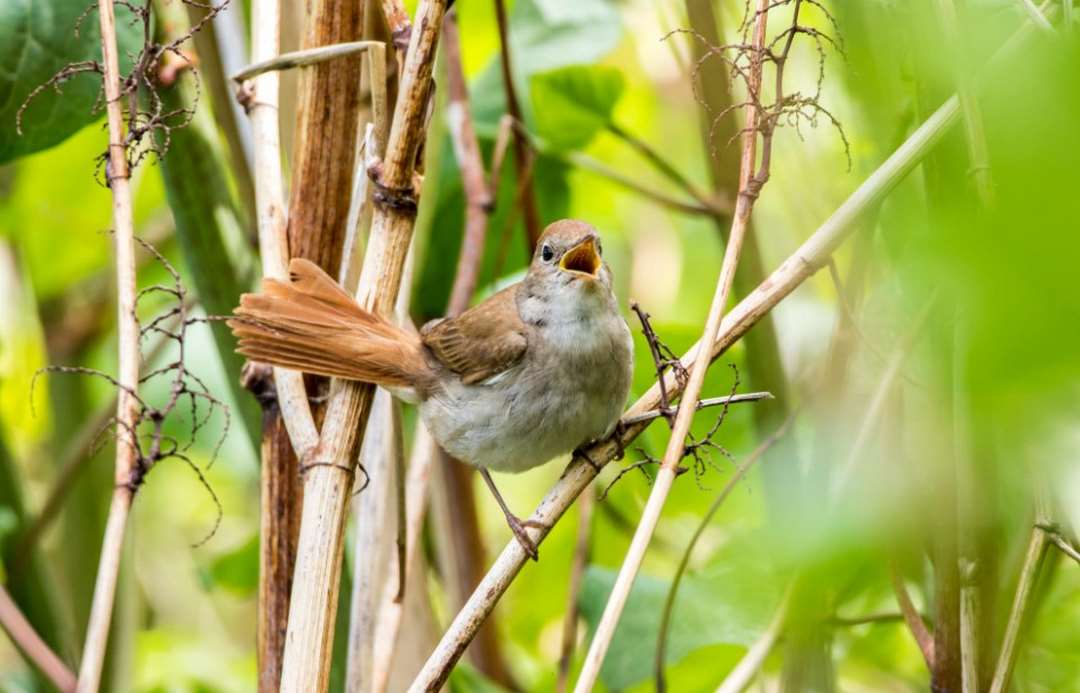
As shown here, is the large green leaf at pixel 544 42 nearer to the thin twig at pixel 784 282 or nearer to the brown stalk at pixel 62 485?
the brown stalk at pixel 62 485

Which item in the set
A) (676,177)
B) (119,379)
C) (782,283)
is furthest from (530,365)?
(119,379)

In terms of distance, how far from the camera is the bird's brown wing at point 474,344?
2162mm

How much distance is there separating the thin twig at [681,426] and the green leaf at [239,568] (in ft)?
4.64

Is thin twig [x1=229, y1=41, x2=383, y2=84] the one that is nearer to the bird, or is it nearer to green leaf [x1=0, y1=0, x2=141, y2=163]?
green leaf [x1=0, y1=0, x2=141, y2=163]

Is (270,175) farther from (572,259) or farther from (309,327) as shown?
(572,259)

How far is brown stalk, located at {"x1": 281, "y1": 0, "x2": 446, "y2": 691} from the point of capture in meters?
1.25

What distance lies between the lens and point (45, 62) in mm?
1788

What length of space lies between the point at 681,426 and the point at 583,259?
1007 mm

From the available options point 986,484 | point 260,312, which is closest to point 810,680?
point 986,484

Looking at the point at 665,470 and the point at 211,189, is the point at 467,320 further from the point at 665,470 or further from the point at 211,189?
the point at 665,470

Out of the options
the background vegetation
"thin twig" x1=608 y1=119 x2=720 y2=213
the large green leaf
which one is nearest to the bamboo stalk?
the background vegetation

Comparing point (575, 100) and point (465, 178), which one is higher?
point (575, 100)

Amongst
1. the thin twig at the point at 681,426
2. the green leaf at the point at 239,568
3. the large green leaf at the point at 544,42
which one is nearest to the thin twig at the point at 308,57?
the thin twig at the point at 681,426

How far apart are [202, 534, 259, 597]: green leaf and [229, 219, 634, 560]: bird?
555 millimetres
